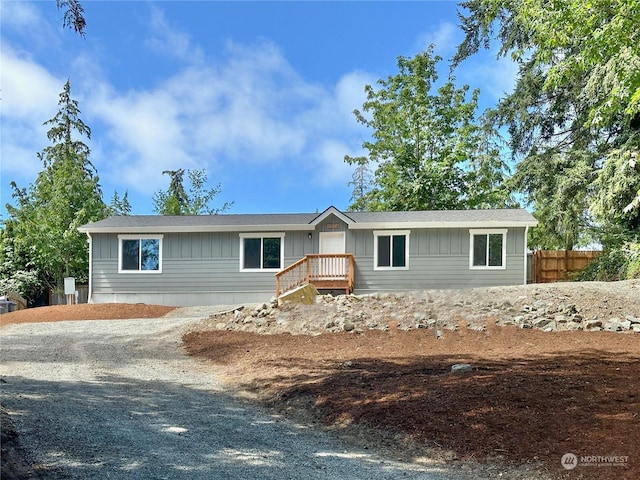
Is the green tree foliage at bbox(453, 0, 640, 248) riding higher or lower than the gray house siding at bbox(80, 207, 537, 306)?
higher

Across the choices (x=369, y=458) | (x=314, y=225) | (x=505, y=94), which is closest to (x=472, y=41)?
(x=505, y=94)

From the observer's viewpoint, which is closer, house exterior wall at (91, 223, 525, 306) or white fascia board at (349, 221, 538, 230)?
white fascia board at (349, 221, 538, 230)

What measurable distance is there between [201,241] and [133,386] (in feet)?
34.4

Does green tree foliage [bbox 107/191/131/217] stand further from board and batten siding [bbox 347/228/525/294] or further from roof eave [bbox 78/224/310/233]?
board and batten siding [bbox 347/228/525/294]

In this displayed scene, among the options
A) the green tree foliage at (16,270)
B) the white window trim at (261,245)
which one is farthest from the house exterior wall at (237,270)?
the green tree foliage at (16,270)

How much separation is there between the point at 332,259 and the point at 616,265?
9677 millimetres

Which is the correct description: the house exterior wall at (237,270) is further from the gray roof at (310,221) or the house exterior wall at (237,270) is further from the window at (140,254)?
the gray roof at (310,221)

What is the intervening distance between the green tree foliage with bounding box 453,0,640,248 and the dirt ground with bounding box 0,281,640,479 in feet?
16.7

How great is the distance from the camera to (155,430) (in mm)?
4270

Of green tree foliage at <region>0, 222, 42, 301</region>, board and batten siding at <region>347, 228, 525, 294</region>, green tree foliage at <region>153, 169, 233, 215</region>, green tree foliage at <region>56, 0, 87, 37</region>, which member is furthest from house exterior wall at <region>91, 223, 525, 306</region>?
green tree foliage at <region>153, 169, 233, 215</region>

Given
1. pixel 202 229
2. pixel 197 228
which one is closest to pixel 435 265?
pixel 202 229

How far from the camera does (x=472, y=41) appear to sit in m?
21.4

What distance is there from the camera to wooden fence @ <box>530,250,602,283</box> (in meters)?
17.6

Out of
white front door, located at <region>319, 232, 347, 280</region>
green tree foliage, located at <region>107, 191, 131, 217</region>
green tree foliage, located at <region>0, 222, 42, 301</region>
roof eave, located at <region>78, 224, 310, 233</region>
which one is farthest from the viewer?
green tree foliage, located at <region>107, 191, 131, 217</region>
